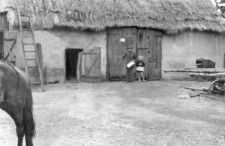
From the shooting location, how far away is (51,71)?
47.9 ft

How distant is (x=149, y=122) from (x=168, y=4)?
11.6 metres

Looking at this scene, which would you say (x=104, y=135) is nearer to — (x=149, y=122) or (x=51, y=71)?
(x=149, y=122)

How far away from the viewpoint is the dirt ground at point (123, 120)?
224 inches

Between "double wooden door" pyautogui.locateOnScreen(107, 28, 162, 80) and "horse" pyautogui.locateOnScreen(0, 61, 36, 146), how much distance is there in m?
10.9

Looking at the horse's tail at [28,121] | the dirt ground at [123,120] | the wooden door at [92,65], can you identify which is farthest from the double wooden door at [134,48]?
the horse's tail at [28,121]

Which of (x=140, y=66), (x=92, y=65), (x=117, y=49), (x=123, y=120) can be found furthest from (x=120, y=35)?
(x=123, y=120)

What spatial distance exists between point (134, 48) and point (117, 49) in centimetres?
97

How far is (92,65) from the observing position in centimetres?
1481

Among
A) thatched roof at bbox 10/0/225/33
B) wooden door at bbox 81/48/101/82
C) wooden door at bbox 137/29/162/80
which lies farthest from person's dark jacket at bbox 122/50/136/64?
thatched roof at bbox 10/0/225/33

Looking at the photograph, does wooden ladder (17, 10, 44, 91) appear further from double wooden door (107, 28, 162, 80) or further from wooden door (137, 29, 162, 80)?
wooden door (137, 29, 162, 80)

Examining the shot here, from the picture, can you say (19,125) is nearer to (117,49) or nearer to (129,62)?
(129,62)

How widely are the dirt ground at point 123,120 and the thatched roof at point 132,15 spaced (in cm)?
459

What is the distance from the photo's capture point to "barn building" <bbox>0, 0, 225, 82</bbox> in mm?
14648

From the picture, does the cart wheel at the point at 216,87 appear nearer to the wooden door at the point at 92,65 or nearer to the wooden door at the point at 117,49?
the wooden door at the point at 92,65
